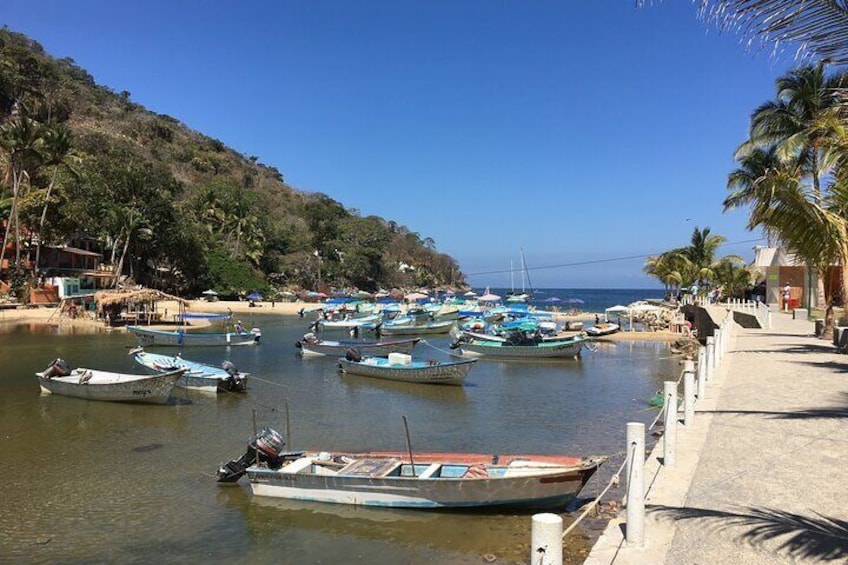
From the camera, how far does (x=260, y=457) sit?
40.9 ft

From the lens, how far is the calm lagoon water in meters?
10.1

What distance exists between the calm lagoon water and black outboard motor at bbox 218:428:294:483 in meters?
0.32

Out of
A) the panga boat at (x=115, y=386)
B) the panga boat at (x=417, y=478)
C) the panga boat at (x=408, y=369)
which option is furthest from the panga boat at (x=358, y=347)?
the panga boat at (x=417, y=478)

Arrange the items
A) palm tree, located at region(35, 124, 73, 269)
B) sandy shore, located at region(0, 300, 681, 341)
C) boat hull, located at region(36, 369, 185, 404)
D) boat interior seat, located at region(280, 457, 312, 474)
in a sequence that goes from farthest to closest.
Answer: palm tree, located at region(35, 124, 73, 269) → sandy shore, located at region(0, 300, 681, 341) → boat hull, located at region(36, 369, 185, 404) → boat interior seat, located at region(280, 457, 312, 474)

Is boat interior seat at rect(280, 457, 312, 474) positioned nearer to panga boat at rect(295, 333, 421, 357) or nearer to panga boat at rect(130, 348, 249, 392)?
panga boat at rect(130, 348, 249, 392)

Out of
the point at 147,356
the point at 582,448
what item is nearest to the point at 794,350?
the point at 582,448

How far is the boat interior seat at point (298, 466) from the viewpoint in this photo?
1193 cm

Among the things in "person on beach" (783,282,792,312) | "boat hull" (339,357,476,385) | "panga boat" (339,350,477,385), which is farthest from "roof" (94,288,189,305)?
"person on beach" (783,282,792,312)

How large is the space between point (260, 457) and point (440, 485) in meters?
4.05

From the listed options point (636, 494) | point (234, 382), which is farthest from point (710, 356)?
point (234, 382)

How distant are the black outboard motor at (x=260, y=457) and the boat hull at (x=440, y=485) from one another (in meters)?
Result: 0.40

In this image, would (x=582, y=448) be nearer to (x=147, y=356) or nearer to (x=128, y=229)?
(x=147, y=356)

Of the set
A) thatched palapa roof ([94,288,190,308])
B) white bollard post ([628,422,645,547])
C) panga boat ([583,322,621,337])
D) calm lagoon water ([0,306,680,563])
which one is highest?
thatched palapa roof ([94,288,190,308])

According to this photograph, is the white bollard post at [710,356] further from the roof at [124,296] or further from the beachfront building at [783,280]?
the roof at [124,296]
